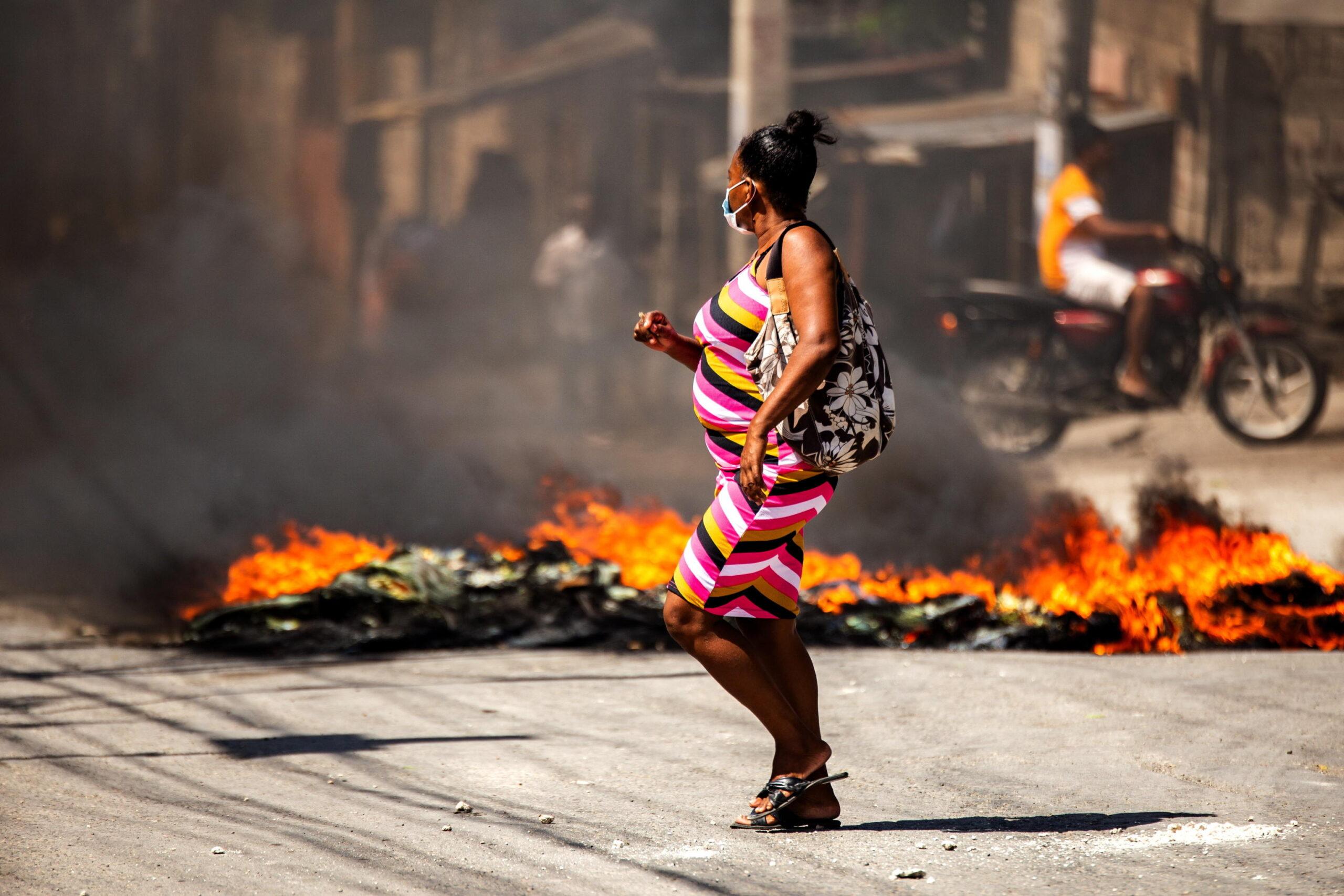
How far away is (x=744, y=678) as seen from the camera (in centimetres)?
369

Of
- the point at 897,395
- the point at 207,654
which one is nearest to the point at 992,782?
the point at 207,654

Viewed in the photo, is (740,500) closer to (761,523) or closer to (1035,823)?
(761,523)

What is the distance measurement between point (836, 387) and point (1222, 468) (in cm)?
610

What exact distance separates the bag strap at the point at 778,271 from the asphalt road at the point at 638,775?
133cm

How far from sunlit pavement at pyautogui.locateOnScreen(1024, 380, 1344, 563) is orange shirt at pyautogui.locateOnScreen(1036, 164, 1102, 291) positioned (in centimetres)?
98

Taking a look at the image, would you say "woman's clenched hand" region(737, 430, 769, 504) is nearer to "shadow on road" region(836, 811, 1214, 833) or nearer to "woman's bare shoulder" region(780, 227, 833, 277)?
"woman's bare shoulder" region(780, 227, 833, 277)

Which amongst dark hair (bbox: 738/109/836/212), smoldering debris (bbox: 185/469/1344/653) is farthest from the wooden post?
dark hair (bbox: 738/109/836/212)

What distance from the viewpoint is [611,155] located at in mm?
10109

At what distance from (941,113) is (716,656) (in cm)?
660

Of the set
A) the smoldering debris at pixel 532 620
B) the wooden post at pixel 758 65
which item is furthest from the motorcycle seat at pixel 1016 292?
the smoldering debris at pixel 532 620

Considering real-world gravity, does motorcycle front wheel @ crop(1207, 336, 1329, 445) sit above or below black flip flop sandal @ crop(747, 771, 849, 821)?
above

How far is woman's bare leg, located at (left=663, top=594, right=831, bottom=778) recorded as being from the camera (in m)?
3.69

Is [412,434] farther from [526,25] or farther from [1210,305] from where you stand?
[1210,305]

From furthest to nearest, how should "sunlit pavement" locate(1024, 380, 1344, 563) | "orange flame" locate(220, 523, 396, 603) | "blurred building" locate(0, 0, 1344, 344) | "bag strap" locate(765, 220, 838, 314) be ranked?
1. "blurred building" locate(0, 0, 1344, 344)
2. "sunlit pavement" locate(1024, 380, 1344, 563)
3. "orange flame" locate(220, 523, 396, 603)
4. "bag strap" locate(765, 220, 838, 314)
